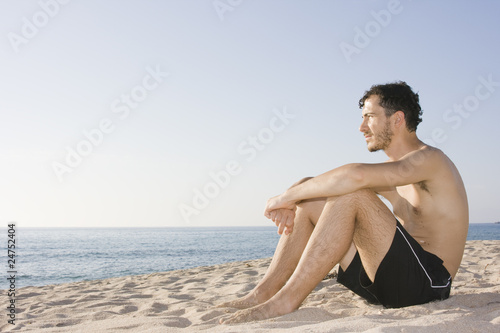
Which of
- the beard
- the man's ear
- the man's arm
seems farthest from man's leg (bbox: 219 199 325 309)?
the man's ear

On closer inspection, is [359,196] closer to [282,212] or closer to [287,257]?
[282,212]

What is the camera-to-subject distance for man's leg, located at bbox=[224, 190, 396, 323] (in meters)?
2.05

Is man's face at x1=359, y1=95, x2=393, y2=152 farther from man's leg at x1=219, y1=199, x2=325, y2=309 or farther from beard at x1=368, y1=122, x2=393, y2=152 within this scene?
man's leg at x1=219, y1=199, x2=325, y2=309

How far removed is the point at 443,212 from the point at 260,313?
3.88 feet

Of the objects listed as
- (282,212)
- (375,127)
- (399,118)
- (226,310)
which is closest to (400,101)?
(399,118)

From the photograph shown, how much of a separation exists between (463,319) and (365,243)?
581mm

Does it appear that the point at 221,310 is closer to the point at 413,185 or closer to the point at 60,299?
the point at 413,185

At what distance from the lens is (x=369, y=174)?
2.06 metres

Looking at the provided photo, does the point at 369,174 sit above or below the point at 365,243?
above

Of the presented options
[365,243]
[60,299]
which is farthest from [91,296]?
[365,243]

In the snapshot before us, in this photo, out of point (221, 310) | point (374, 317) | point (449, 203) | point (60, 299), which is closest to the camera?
point (374, 317)

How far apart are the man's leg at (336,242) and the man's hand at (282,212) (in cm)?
43

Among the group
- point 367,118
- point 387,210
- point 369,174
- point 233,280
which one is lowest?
point 233,280

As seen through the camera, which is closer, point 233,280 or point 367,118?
point 367,118
